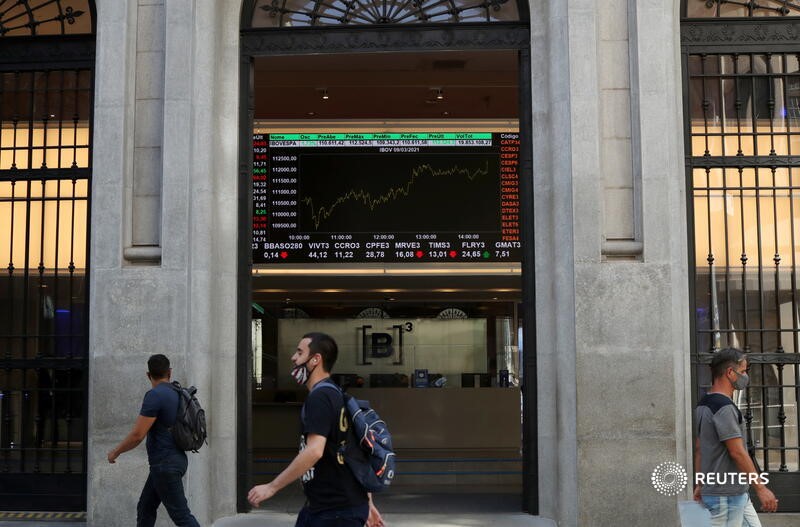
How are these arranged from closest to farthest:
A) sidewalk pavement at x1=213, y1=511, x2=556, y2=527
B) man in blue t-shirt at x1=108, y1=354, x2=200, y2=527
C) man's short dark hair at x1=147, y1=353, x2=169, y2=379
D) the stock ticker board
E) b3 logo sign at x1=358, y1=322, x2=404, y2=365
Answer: man in blue t-shirt at x1=108, y1=354, x2=200, y2=527, man's short dark hair at x1=147, y1=353, x2=169, y2=379, sidewalk pavement at x1=213, y1=511, x2=556, y2=527, the stock ticker board, b3 logo sign at x1=358, y1=322, x2=404, y2=365

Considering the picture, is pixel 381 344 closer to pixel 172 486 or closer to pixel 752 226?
pixel 752 226

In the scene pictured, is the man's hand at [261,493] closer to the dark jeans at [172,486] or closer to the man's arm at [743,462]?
the dark jeans at [172,486]

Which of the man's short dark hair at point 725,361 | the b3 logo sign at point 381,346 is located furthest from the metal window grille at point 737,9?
the b3 logo sign at point 381,346

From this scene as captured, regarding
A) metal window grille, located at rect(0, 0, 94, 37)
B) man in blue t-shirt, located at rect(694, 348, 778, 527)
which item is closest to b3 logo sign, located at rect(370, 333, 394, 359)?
metal window grille, located at rect(0, 0, 94, 37)

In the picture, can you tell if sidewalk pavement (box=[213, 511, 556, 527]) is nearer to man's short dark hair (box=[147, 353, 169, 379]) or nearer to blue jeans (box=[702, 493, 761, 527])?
man's short dark hair (box=[147, 353, 169, 379])

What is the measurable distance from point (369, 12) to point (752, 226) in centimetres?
491

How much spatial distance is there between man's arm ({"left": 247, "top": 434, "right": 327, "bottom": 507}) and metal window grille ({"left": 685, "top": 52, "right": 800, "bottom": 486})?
254 inches

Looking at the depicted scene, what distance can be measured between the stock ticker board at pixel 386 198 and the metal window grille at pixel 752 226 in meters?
3.35

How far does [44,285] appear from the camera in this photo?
12.2 m

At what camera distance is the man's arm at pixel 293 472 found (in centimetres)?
579

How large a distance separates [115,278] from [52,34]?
3.32 m

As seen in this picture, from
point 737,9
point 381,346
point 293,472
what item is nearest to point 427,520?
point 293,472

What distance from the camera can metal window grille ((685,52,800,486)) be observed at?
11.4 metres

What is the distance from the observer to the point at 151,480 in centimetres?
877
